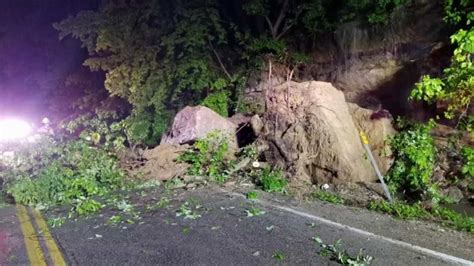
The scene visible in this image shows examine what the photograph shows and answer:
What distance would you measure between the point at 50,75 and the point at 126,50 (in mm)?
8832

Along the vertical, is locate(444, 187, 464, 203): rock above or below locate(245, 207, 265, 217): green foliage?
below

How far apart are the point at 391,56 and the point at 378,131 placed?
7.62 ft

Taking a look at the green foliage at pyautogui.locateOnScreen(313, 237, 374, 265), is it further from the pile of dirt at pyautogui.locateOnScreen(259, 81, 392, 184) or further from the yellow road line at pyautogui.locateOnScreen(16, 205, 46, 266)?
the pile of dirt at pyautogui.locateOnScreen(259, 81, 392, 184)

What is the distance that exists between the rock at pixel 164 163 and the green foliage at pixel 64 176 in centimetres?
80

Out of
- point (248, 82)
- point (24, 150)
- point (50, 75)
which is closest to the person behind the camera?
point (24, 150)

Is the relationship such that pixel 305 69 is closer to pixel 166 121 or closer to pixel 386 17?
pixel 386 17

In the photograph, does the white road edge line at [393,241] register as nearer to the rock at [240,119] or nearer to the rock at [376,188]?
the rock at [376,188]

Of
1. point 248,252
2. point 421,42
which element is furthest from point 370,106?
point 248,252

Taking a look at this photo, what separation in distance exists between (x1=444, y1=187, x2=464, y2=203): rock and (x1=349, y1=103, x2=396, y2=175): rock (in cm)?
130

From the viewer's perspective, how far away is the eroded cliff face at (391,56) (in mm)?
10156

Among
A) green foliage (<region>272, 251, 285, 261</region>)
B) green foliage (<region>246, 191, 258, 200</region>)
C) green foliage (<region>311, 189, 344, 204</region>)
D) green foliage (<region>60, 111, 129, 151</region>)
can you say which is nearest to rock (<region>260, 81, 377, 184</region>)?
green foliage (<region>311, 189, 344, 204</region>)

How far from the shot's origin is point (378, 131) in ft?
33.0

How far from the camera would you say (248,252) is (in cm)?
530

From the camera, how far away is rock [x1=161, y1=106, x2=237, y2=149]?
12102mm
